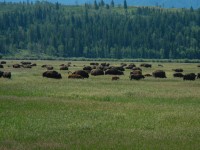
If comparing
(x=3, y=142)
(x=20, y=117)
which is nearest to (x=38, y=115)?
(x=20, y=117)

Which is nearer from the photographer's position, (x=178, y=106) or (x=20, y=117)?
(x=20, y=117)

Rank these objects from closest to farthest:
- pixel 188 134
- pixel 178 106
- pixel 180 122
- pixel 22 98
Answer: pixel 188 134
pixel 180 122
pixel 178 106
pixel 22 98

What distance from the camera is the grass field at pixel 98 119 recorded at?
63.6 feet

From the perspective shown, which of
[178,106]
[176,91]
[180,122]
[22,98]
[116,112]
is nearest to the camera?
[180,122]

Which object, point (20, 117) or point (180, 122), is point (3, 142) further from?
point (180, 122)

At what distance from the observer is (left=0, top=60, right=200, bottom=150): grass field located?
19.4 metres

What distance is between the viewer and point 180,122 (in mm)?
24656

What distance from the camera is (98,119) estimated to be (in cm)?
2512

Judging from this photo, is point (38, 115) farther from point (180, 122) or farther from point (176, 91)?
point (176, 91)

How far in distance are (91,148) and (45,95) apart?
18.3 metres

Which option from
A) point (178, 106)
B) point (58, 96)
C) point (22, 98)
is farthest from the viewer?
point (58, 96)

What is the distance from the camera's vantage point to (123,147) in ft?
61.0

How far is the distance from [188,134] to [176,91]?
1936cm

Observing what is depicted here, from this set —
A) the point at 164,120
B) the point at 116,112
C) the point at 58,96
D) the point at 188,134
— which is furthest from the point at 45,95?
the point at 188,134
